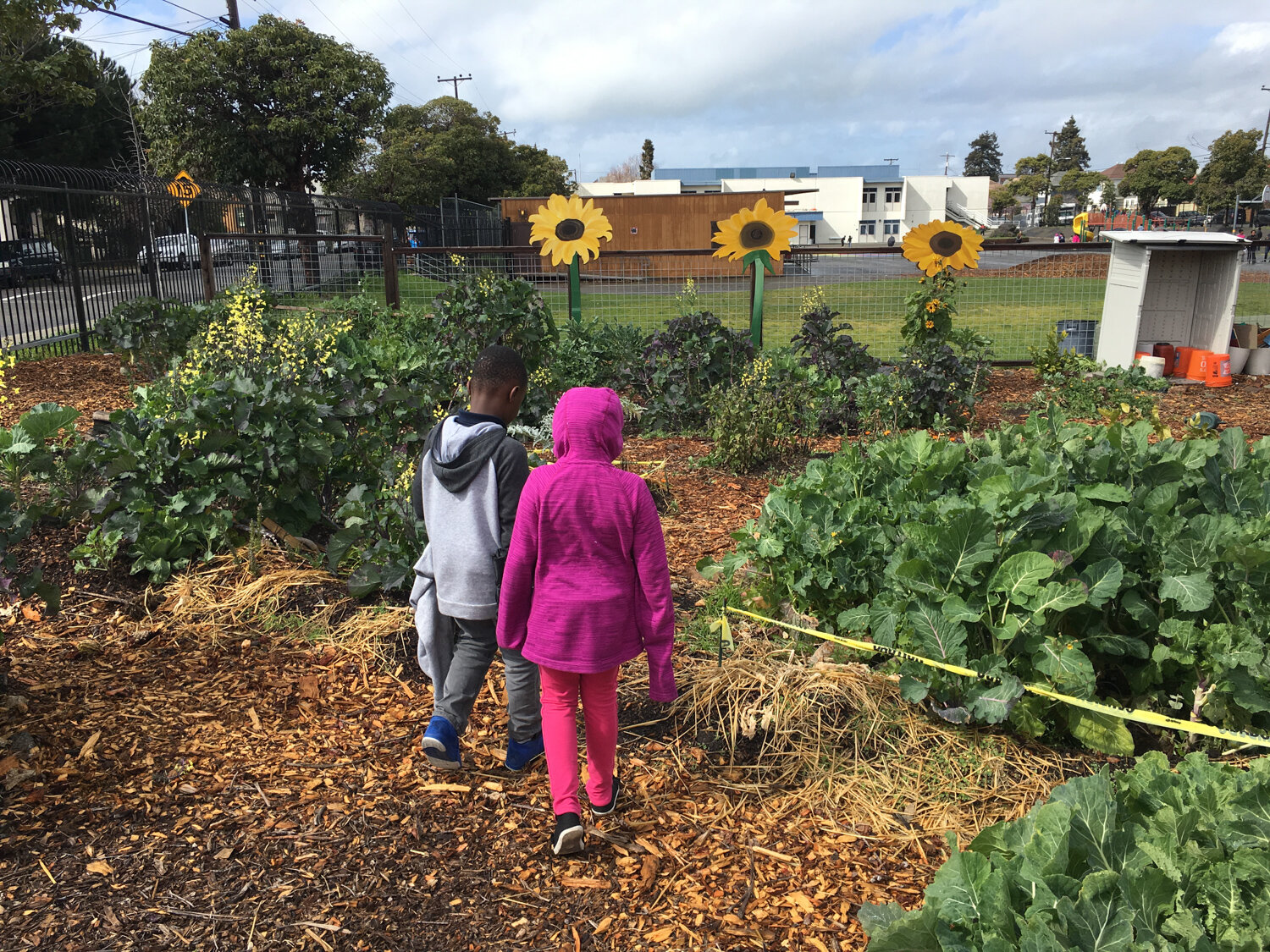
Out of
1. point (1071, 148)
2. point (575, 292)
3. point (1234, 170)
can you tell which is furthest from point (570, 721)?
point (1071, 148)

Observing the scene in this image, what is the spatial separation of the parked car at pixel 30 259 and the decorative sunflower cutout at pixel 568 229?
7.15m

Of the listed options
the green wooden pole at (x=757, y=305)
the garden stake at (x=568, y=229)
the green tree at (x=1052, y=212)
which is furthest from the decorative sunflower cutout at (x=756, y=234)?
the green tree at (x=1052, y=212)

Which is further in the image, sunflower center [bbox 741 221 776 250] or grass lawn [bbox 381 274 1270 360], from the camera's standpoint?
grass lawn [bbox 381 274 1270 360]

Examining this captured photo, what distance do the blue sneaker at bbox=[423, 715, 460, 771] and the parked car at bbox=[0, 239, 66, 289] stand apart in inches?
443

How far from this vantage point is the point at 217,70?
25.2 m

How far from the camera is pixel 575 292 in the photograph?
911 cm

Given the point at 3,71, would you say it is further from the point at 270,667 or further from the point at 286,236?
the point at 270,667

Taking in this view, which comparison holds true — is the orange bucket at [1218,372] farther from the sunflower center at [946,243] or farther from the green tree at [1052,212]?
the green tree at [1052,212]

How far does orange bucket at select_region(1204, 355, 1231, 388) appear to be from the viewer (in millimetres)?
8945

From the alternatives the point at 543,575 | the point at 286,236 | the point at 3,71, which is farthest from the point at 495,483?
the point at 3,71

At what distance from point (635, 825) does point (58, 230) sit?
1250 cm

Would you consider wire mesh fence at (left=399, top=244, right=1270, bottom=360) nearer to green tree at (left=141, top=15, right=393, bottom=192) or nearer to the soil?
the soil

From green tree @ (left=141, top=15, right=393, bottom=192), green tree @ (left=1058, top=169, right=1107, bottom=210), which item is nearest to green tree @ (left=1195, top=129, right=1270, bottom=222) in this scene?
green tree @ (left=1058, top=169, right=1107, bottom=210)

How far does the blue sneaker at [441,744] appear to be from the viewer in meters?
2.75
